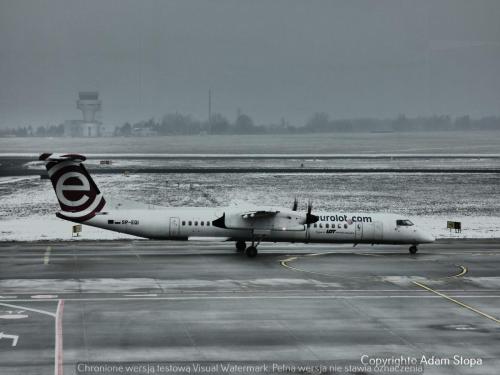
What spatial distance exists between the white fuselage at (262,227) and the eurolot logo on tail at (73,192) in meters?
0.73

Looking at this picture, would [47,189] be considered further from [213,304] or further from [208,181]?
[213,304]

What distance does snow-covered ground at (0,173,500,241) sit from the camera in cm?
6431

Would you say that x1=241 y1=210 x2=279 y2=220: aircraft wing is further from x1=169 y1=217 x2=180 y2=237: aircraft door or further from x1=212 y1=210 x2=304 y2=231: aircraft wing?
x1=169 y1=217 x2=180 y2=237: aircraft door

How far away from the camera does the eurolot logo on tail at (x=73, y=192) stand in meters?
47.4

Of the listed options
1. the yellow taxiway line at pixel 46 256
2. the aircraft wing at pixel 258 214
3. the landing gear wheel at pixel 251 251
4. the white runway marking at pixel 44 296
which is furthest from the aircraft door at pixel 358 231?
the white runway marking at pixel 44 296

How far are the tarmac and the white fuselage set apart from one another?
120 cm

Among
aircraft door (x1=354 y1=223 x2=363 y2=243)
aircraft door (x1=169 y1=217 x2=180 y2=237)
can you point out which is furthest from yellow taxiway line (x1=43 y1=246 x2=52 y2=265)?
aircraft door (x1=354 y1=223 x2=363 y2=243)

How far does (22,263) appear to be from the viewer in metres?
43.9

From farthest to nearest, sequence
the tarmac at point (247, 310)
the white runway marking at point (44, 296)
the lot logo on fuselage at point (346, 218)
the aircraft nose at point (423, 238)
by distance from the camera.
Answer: the aircraft nose at point (423, 238)
the lot logo on fuselage at point (346, 218)
the white runway marking at point (44, 296)
the tarmac at point (247, 310)

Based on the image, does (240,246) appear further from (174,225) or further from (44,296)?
(44,296)

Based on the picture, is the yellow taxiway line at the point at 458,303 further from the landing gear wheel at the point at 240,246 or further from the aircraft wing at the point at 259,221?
the landing gear wheel at the point at 240,246

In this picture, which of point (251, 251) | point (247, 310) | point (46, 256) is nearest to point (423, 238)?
point (251, 251)

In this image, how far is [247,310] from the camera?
32.9 meters

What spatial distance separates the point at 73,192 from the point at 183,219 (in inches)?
283
